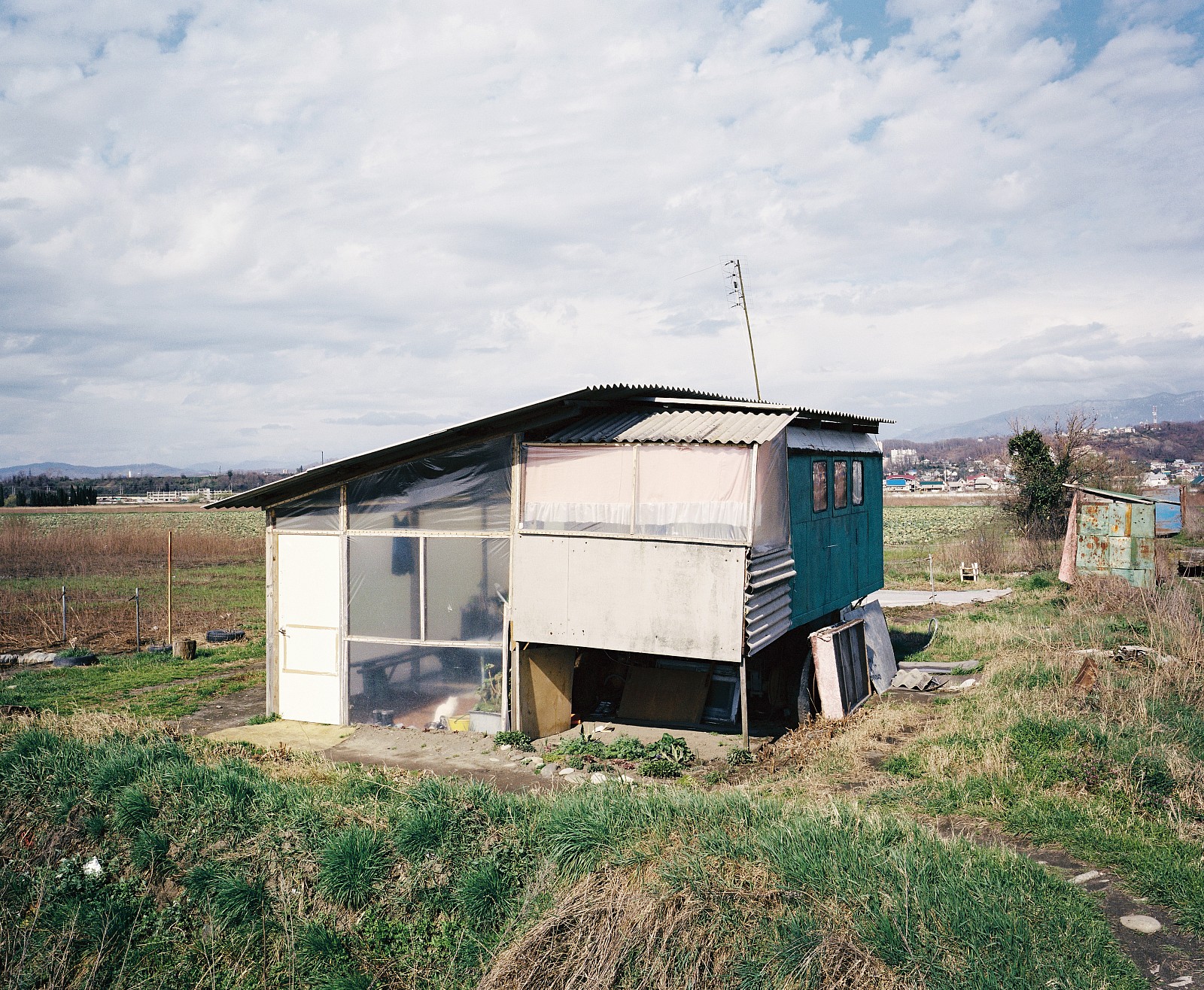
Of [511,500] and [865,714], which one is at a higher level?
[511,500]

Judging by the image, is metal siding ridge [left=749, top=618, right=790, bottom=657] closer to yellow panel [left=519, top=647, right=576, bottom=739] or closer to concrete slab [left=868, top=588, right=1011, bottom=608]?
yellow panel [left=519, top=647, right=576, bottom=739]

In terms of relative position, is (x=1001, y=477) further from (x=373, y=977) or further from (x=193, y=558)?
(x=193, y=558)

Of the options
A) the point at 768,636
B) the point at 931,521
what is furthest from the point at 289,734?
the point at 931,521

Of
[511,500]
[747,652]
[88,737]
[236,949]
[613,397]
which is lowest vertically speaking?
[236,949]

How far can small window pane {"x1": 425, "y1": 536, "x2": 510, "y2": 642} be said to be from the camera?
10859 millimetres

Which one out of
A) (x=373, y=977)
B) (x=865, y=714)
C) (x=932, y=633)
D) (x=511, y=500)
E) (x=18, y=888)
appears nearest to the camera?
(x=373, y=977)

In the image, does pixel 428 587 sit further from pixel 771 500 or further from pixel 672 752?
pixel 771 500

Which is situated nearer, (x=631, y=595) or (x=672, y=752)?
(x=672, y=752)

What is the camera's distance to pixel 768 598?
10148mm

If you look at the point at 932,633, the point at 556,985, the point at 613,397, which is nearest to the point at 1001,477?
the point at 932,633

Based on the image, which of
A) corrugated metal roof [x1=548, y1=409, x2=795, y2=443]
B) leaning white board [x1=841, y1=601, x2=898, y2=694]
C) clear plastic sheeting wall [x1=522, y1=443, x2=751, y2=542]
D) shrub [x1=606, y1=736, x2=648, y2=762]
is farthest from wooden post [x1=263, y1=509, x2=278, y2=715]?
leaning white board [x1=841, y1=601, x2=898, y2=694]

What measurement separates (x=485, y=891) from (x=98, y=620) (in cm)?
1953

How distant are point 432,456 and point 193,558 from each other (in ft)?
97.7

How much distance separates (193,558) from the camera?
3619 centimetres
